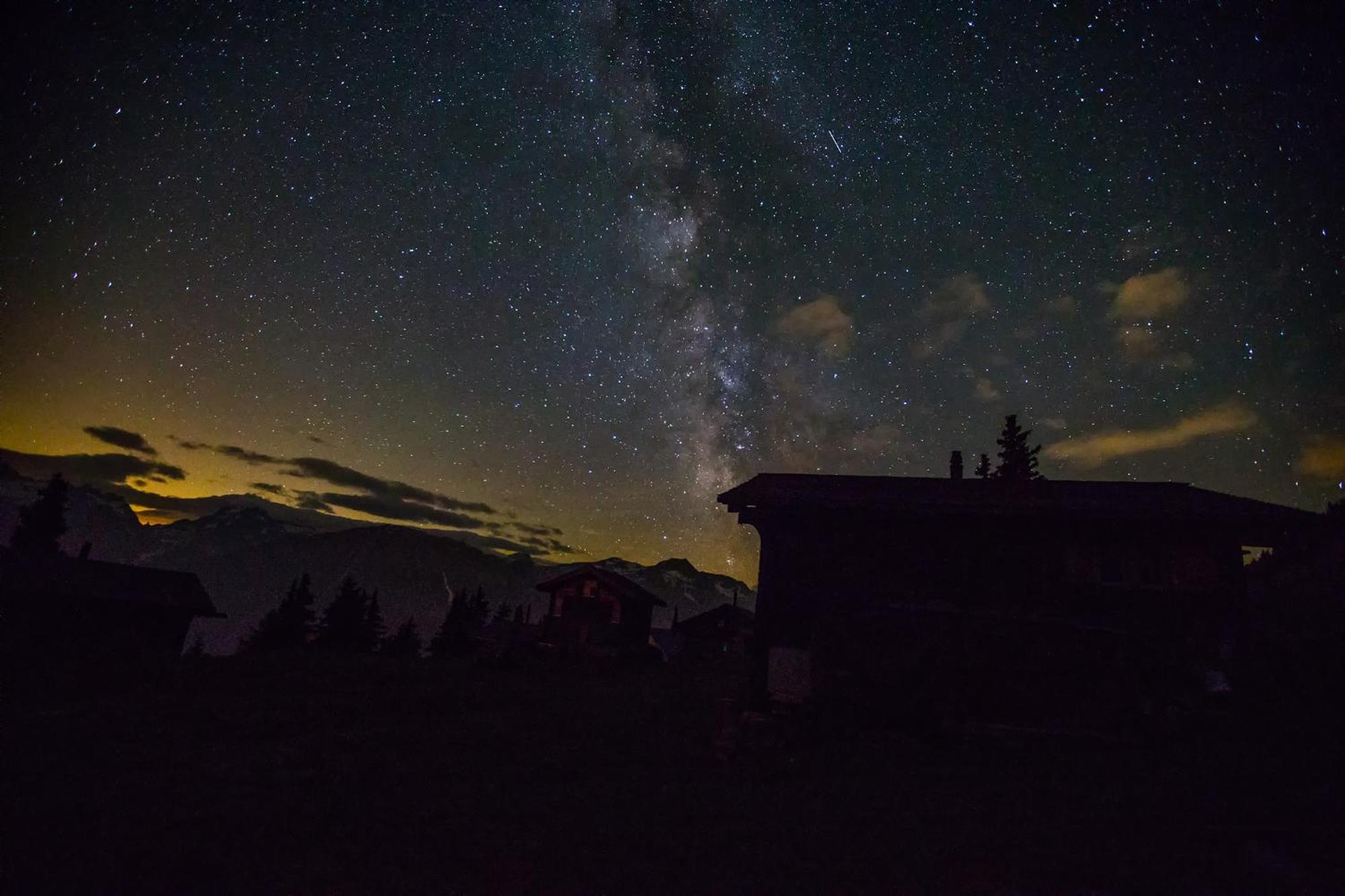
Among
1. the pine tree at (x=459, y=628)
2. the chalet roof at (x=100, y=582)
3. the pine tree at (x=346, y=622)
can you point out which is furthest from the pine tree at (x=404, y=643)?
the chalet roof at (x=100, y=582)

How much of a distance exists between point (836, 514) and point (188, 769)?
14.0m

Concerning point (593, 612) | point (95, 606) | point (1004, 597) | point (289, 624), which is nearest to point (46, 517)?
point (289, 624)

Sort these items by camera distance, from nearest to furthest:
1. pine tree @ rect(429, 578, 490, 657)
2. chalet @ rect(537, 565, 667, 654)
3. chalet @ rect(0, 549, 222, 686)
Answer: chalet @ rect(0, 549, 222, 686) → chalet @ rect(537, 565, 667, 654) → pine tree @ rect(429, 578, 490, 657)

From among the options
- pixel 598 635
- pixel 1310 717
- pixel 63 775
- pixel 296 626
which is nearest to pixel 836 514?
pixel 1310 717

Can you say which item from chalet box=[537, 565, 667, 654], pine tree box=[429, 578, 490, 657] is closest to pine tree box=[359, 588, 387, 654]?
pine tree box=[429, 578, 490, 657]

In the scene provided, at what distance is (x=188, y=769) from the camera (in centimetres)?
955

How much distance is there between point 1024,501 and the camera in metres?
14.4

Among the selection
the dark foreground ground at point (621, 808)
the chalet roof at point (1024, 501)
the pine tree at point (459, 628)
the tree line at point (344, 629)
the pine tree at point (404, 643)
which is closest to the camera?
the dark foreground ground at point (621, 808)

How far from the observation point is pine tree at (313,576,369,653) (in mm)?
51344

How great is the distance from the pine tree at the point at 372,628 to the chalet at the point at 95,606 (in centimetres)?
1576

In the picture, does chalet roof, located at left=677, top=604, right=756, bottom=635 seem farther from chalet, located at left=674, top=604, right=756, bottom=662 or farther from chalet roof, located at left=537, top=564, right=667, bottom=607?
chalet roof, located at left=537, top=564, right=667, bottom=607

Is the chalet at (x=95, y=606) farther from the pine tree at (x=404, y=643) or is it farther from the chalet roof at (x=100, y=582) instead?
the pine tree at (x=404, y=643)

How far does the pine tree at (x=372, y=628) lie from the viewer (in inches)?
2080

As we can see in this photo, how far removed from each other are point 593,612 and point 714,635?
1639 cm
